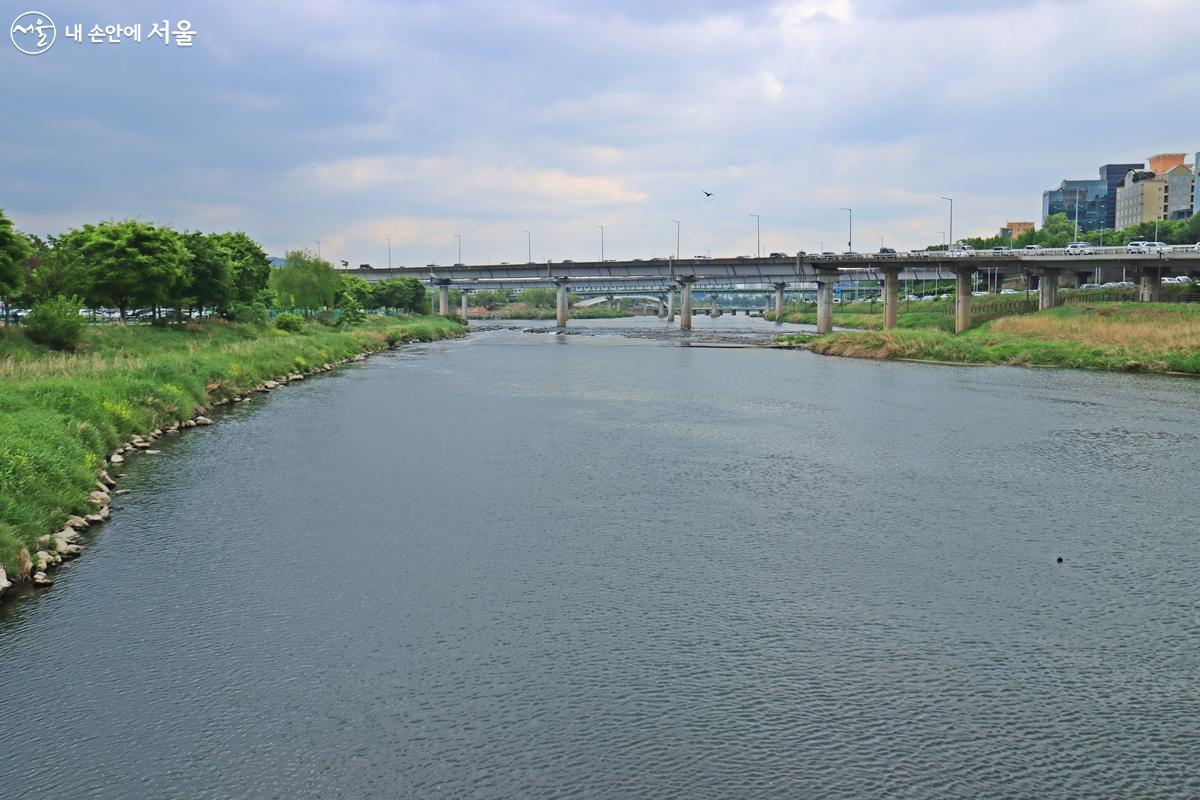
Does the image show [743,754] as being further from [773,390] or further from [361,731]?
[773,390]

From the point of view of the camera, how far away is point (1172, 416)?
39125 millimetres

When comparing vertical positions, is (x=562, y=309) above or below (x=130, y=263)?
below

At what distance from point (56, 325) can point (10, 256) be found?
12.0 ft

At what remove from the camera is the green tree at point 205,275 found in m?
65.3

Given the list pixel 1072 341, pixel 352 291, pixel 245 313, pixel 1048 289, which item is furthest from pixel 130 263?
pixel 1048 289

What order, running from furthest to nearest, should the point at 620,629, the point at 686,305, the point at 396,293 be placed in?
the point at 686,305 → the point at 396,293 → the point at 620,629

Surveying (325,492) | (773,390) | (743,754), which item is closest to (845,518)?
(743,754)

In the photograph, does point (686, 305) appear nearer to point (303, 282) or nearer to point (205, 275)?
point (303, 282)

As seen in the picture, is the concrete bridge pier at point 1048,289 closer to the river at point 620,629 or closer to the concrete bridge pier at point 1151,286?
the concrete bridge pier at point 1151,286

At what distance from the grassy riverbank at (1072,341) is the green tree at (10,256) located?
5879 cm

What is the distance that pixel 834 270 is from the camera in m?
117

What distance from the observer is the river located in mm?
10672

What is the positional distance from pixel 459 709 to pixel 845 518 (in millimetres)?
12240

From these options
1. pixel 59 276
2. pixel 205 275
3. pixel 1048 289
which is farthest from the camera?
pixel 1048 289
